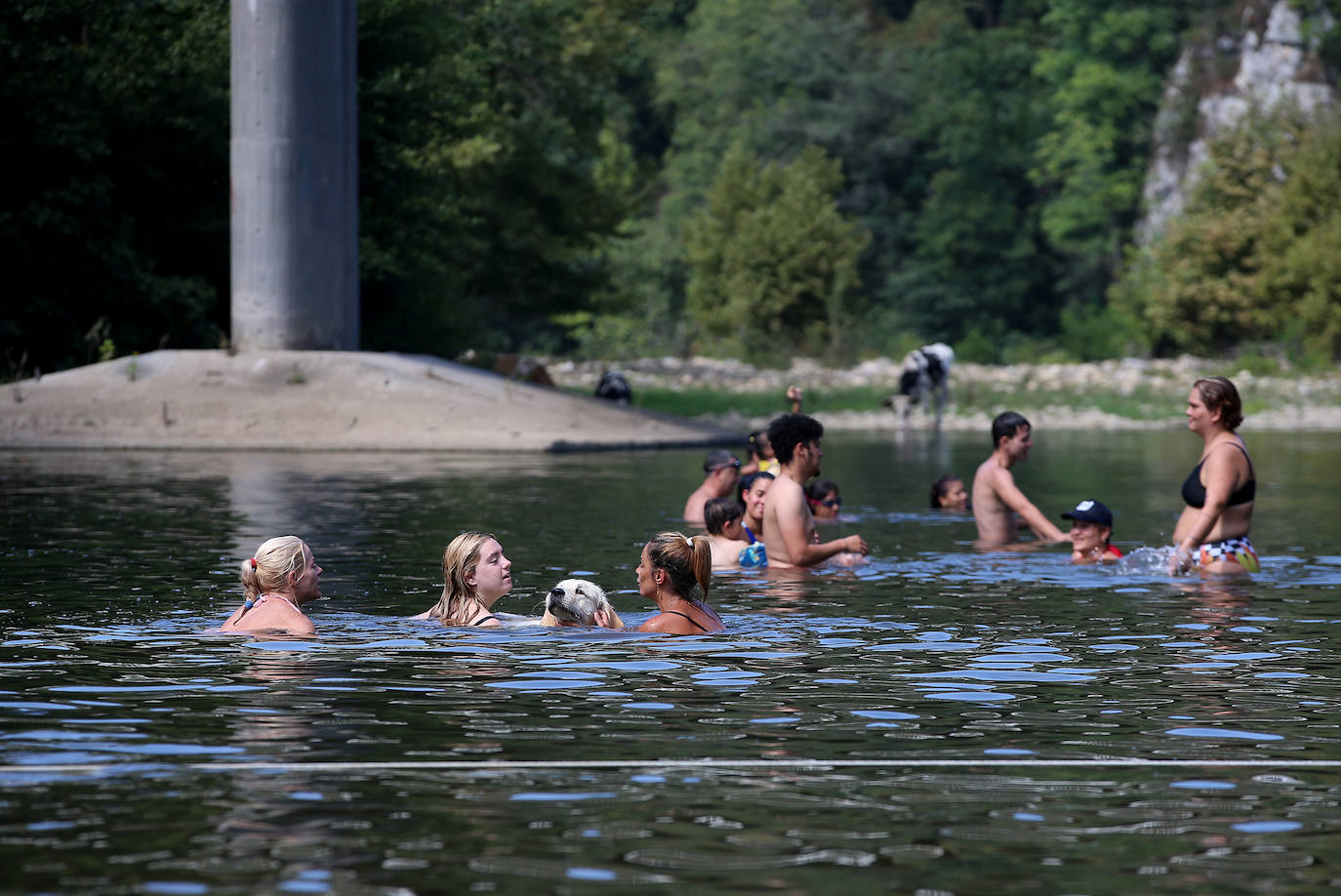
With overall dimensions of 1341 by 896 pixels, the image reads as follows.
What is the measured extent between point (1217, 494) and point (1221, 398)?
0.64 m

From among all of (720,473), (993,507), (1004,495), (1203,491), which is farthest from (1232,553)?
(720,473)

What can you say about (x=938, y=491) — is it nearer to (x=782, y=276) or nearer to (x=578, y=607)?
(x=578, y=607)

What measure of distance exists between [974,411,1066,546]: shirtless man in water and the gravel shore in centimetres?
2166

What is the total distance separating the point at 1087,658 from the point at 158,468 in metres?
18.0

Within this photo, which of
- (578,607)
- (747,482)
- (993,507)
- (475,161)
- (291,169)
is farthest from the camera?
(475,161)

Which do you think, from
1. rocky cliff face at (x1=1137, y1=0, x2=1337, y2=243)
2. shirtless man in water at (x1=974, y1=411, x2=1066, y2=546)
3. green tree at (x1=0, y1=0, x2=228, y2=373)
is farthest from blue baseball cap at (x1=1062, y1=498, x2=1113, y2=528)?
rocky cliff face at (x1=1137, y1=0, x2=1337, y2=243)

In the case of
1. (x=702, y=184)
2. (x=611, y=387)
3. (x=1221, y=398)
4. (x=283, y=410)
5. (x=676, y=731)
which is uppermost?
(x=702, y=184)

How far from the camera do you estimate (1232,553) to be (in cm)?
1465

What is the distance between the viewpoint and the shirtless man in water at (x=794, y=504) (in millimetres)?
14023

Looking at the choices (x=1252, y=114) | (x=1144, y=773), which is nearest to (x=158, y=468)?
(x=1144, y=773)

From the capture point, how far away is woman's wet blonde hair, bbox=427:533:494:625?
36.0 feet

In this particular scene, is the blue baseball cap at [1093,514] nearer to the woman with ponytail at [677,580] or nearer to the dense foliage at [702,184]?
the woman with ponytail at [677,580]

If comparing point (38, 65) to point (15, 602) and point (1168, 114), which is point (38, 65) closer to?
point (15, 602)

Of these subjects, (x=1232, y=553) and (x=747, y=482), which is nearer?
(x=1232, y=553)
